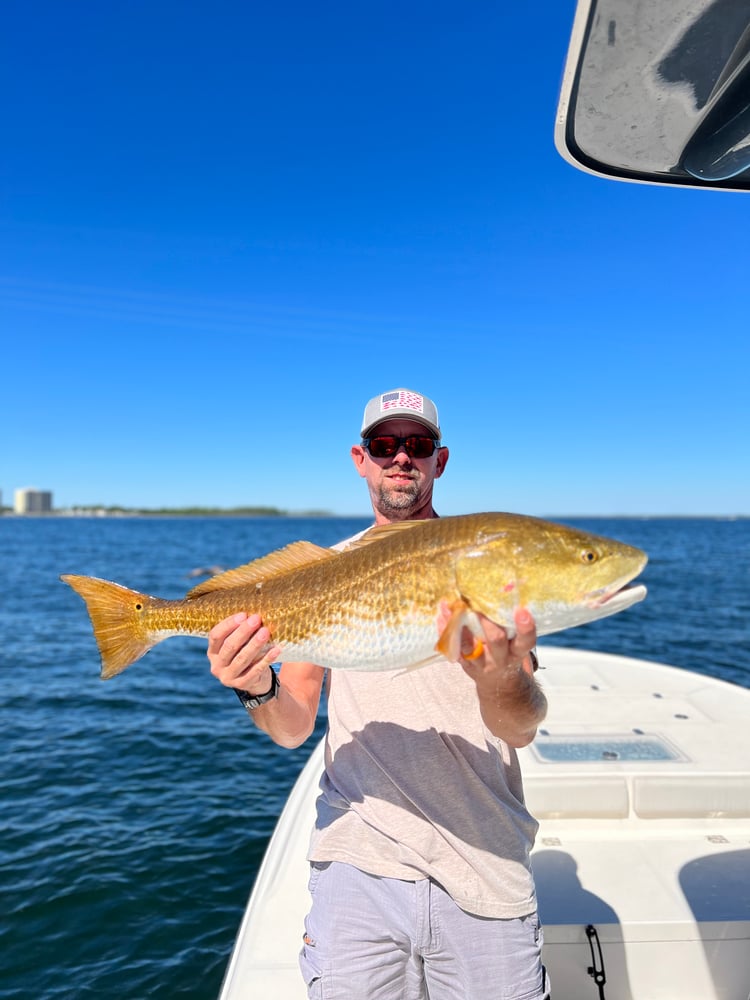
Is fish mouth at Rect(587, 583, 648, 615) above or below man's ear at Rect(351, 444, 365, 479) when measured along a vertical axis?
below

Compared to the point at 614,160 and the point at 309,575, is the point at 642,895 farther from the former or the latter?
the point at 614,160

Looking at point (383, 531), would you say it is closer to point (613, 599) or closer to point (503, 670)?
point (503, 670)

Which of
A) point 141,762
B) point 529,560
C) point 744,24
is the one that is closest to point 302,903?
point 529,560

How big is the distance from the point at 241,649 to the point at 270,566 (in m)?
0.48

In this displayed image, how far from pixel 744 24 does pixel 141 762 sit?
1268 centimetres

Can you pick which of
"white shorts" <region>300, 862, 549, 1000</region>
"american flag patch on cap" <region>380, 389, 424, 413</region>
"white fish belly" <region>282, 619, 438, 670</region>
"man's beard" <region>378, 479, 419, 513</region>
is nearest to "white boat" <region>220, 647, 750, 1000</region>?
"white shorts" <region>300, 862, 549, 1000</region>

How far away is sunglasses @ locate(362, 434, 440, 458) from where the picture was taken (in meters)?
3.92

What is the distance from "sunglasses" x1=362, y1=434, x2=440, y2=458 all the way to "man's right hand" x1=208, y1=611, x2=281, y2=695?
1.23 metres

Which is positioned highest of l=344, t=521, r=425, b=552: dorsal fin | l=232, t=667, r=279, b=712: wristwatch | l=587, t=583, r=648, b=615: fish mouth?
l=344, t=521, r=425, b=552: dorsal fin

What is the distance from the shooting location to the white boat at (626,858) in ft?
13.9

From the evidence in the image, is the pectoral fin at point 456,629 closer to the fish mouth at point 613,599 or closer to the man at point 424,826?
the man at point 424,826

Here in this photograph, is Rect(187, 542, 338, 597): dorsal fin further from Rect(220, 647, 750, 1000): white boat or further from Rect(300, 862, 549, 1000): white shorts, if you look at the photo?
Rect(220, 647, 750, 1000): white boat

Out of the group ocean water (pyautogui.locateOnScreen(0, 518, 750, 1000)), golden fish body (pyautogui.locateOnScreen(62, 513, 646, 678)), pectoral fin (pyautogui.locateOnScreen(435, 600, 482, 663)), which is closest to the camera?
pectoral fin (pyautogui.locateOnScreen(435, 600, 482, 663))

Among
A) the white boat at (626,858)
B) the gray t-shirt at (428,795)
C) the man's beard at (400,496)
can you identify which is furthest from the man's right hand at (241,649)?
the white boat at (626,858)
